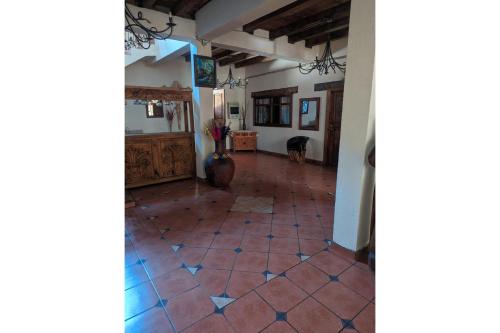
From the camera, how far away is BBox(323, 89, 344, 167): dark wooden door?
223 inches

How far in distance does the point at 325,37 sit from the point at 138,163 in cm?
468

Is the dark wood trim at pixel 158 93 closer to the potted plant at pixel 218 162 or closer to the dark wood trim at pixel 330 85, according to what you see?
the potted plant at pixel 218 162

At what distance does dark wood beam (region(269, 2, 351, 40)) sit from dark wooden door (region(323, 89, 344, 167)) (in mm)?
1846

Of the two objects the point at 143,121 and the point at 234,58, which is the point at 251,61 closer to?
the point at 234,58

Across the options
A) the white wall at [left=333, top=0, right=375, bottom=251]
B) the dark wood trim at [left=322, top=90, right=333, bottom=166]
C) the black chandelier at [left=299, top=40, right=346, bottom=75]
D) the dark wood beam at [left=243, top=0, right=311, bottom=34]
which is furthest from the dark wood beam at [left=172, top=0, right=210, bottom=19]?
the dark wood trim at [left=322, top=90, right=333, bottom=166]

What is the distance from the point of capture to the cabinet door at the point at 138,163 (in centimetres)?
420

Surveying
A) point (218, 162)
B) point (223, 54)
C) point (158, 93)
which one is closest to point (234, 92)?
point (223, 54)

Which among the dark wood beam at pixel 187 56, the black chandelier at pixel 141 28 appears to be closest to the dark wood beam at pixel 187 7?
the black chandelier at pixel 141 28

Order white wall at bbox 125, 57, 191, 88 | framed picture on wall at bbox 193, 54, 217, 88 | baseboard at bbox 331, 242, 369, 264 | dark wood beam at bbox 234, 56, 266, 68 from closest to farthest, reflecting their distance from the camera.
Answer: baseboard at bbox 331, 242, 369, 264, framed picture on wall at bbox 193, 54, 217, 88, white wall at bbox 125, 57, 191, 88, dark wood beam at bbox 234, 56, 266, 68

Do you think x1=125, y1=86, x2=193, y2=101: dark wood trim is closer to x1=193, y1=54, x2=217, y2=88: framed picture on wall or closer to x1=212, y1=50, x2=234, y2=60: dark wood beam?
x1=193, y1=54, x2=217, y2=88: framed picture on wall

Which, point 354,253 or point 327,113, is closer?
point 354,253

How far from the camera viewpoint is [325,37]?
5090mm

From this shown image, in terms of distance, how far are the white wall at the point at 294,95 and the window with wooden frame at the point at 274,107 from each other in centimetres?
14
